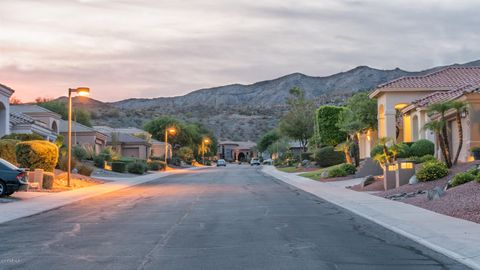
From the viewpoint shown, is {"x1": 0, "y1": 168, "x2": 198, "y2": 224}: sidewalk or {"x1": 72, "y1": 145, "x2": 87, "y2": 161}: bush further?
{"x1": 72, "y1": 145, "x2": 87, "y2": 161}: bush

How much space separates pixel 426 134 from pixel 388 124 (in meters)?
7.66

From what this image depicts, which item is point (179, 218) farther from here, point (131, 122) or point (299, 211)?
point (131, 122)

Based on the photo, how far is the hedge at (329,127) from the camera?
66.6 meters

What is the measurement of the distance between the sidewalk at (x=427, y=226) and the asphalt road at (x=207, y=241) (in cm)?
36

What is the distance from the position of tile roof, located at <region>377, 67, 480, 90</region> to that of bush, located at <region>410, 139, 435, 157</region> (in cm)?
1015

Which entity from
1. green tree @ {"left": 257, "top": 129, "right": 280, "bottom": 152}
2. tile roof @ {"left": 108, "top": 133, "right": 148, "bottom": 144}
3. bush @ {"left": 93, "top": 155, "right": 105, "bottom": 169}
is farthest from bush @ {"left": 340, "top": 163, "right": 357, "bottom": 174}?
green tree @ {"left": 257, "top": 129, "right": 280, "bottom": 152}

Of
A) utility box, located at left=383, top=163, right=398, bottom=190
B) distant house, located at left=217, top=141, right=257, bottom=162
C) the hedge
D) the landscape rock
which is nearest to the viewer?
the landscape rock

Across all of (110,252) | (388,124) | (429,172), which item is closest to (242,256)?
(110,252)

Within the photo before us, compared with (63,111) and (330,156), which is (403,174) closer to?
(330,156)

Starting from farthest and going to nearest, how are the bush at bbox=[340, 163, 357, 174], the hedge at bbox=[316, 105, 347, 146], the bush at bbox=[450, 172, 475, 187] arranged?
1. the hedge at bbox=[316, 105, 347, 146]
2. the bush at bbox=[340, 163, 357, 174]
3. the bush at bbox=[450, 172, 475, 187]

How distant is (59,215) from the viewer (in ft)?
67.0

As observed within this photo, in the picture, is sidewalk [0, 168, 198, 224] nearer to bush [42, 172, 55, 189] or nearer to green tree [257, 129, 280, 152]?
bush [42, 172, 55, 189]

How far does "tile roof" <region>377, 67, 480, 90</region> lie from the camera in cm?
4878

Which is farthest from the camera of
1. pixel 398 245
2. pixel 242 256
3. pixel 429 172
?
Result: pixel 429 172
